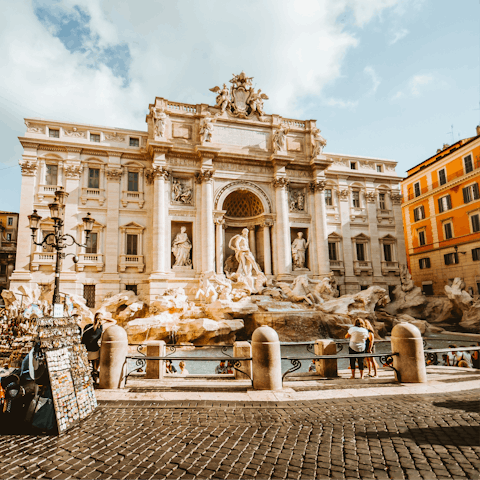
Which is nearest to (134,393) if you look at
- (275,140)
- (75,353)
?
(75,353)

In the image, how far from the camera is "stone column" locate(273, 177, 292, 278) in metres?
26.0

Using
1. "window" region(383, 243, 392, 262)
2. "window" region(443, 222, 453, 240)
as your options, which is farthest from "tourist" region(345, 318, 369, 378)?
"window" region(443, 222, 453, 240)

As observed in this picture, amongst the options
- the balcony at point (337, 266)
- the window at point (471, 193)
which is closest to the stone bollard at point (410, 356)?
the balcony at point (337, 266)

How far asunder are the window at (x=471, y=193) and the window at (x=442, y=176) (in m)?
2.58

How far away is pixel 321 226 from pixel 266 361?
21.6 metres

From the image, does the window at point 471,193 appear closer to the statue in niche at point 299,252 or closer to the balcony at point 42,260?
the statue in niche at point 299,252

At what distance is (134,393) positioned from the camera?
6.98 m

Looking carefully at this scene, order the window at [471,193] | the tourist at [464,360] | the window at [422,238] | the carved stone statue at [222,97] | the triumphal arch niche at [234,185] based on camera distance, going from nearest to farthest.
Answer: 1. the tourist at [464,360]
2. the triumphal arch niche at [234,185]
3. the carved stone statue at [222,97]
4. the window at [471,193]
5. the window at [422,238]

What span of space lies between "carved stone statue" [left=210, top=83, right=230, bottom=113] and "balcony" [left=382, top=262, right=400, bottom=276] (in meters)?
18.8

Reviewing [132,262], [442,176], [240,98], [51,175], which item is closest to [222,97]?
[240,98]

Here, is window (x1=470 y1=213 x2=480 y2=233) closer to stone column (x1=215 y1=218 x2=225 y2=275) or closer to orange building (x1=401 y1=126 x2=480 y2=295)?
orange building (x1=401 y1=126 x2=480 y2=295)

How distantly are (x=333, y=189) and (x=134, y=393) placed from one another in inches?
1056

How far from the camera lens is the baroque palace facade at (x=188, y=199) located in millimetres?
23188

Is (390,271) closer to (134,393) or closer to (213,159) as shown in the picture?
(213,159)
